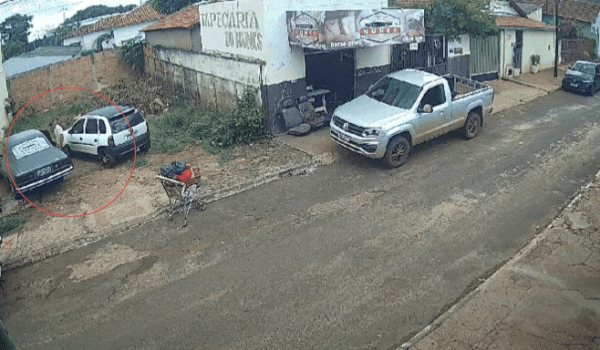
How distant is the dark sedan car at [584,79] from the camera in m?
20.1

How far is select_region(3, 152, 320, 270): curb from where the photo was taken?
881cm

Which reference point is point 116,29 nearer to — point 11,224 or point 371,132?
point 11,224

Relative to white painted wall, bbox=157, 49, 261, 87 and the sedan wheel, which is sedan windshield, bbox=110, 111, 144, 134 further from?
white painted wall, bbox=157, 49, 261, 87

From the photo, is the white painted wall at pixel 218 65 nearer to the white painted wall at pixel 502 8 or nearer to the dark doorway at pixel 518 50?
the dark doorway at pixel 518 50

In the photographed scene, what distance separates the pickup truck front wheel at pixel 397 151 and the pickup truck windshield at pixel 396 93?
3.04ft

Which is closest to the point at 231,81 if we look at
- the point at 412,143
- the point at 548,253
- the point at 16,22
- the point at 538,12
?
the point at 412,143

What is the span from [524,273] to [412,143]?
5.40 metres

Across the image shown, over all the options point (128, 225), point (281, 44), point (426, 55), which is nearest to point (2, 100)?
point (281, 44)

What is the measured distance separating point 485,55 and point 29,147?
60.7ft

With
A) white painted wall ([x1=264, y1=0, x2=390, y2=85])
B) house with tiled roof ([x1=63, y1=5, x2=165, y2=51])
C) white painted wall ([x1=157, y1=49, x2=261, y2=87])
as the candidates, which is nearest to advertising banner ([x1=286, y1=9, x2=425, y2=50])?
white painted wall ([x1=264, y1=0, x2=390, y2=85])

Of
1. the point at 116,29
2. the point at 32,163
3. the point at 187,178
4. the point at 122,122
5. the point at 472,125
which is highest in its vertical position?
the point at 116,29

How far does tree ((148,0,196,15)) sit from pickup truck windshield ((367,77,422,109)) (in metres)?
19.2

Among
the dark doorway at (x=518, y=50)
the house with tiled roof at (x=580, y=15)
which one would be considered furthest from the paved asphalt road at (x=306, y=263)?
the house with tiled roof at (x=580, y=15)

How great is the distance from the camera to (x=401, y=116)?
12.0 metres
